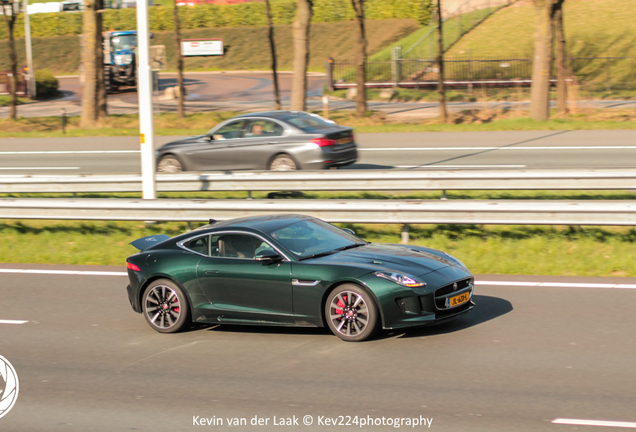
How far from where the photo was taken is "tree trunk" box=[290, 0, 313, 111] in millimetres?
27719

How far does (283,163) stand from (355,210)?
17.0 feet

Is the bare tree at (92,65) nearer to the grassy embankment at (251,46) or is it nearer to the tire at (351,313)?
the tire at (351,313)

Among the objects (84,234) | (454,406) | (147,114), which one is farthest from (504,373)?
(84,234)

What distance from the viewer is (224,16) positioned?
79188mm

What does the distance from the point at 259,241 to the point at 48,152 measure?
62.7ft

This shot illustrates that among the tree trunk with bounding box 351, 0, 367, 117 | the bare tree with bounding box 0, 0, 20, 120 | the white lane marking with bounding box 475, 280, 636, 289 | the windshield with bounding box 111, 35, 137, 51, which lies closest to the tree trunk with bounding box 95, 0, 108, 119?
the bare tree with bounding box 0, 0, 20, 120

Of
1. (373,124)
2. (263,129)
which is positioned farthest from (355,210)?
(373,124)

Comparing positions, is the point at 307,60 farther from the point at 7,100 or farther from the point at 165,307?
the point at 7,100

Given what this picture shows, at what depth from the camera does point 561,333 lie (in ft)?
24.3

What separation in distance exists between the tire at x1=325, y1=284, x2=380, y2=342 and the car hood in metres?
0.29

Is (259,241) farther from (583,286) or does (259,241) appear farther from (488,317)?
(583,286)

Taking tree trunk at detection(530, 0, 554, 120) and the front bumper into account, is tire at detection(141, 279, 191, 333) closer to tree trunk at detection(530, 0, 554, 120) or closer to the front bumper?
the front bumper

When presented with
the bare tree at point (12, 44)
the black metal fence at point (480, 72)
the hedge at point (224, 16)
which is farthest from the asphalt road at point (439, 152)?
the hedge at point (224, 16)

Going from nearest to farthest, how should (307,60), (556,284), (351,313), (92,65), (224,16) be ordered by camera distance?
(351,313)
(556,284)
(307,60)
(92,65)
(224,16)
